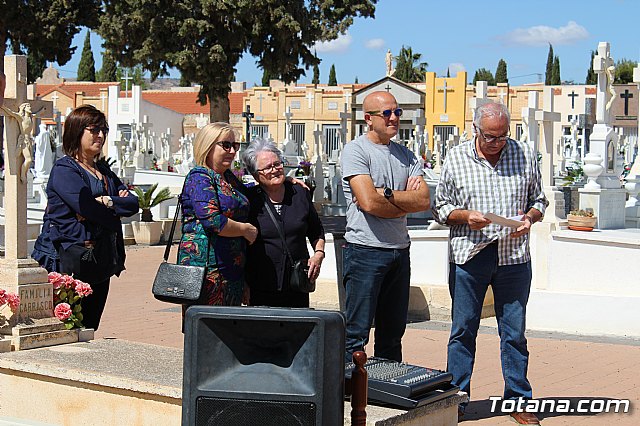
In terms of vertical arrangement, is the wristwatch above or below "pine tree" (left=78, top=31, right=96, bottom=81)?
below

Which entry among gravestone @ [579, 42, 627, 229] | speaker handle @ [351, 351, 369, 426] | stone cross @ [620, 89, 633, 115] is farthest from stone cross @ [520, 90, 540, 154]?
stone cross @ [620, 89, 633, 115]

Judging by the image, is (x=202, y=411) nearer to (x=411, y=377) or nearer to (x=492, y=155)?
(x=411, y=377)

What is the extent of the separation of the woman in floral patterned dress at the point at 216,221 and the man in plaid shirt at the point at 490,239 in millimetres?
1241

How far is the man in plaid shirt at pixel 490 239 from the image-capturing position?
5742 mm

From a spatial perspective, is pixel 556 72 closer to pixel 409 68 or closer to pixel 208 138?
pixel 409 68

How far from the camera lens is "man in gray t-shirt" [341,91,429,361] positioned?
558cm

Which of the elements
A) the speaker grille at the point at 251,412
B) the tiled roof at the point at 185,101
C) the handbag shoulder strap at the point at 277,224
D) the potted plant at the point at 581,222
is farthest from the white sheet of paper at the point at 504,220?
the tiled roof at the point at 185,101

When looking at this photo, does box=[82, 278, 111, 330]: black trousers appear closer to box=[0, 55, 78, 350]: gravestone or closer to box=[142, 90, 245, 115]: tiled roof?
box=[0, 55, 78, 350]: gravestone

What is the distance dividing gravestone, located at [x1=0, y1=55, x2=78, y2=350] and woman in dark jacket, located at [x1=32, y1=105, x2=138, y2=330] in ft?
0.73

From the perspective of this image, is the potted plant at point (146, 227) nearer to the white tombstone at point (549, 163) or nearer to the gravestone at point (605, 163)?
the gravestone at point (605, 163)

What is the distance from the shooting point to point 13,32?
29.2m

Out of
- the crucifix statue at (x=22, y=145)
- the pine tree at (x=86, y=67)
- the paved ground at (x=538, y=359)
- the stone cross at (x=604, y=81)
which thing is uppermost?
the pine tree at (x=86, y=67)

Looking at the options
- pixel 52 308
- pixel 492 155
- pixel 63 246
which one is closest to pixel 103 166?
pixel 63 246

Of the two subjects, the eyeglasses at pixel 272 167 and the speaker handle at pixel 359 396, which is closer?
the speaker handle at pixel 359 396
